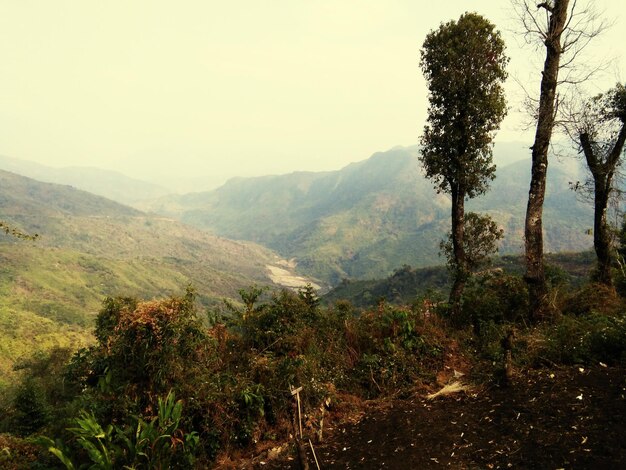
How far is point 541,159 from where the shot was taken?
8.96 meters

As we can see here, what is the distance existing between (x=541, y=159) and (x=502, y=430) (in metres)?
6.65

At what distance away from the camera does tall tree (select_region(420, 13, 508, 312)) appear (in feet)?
40.6

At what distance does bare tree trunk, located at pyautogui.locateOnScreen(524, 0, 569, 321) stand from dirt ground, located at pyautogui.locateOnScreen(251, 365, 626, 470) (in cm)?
345

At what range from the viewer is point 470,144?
12.8 meters

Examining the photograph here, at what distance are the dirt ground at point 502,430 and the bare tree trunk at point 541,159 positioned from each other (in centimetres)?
345

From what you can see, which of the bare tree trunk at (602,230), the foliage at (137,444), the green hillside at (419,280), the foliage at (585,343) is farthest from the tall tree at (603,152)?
the green hillside at (419,280)

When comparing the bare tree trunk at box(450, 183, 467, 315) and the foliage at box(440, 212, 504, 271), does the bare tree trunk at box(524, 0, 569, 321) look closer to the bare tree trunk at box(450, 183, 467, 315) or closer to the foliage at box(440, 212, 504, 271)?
the bare tree trunk at box(450, 183, 467, 315)

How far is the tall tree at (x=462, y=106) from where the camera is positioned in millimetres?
12383

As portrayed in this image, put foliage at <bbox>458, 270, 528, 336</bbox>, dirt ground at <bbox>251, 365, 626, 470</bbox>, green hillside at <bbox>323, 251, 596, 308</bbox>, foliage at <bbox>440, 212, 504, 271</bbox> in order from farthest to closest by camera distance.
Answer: green hillside at <bbox>323, 251, 596, 308</bbox> < foliage at <bbox>440, 212, 504, 271</bbox> < foliage at <bbox>458, 270, 528, 336</bbox> < dirt ground at <bbox>251, 365, 626, 470</bbox>

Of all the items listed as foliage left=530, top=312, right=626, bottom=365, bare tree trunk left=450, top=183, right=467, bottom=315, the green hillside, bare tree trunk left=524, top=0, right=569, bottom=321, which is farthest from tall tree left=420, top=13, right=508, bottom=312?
the green hillside

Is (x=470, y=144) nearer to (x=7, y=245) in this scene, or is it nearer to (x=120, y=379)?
(x=120, y=379)

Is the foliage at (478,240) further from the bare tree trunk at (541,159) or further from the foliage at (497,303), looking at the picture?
the bare tree trunk at (541,159)

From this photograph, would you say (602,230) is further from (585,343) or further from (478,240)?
(585,343)

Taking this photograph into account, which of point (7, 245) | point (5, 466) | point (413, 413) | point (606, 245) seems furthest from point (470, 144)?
point (7, 245)
